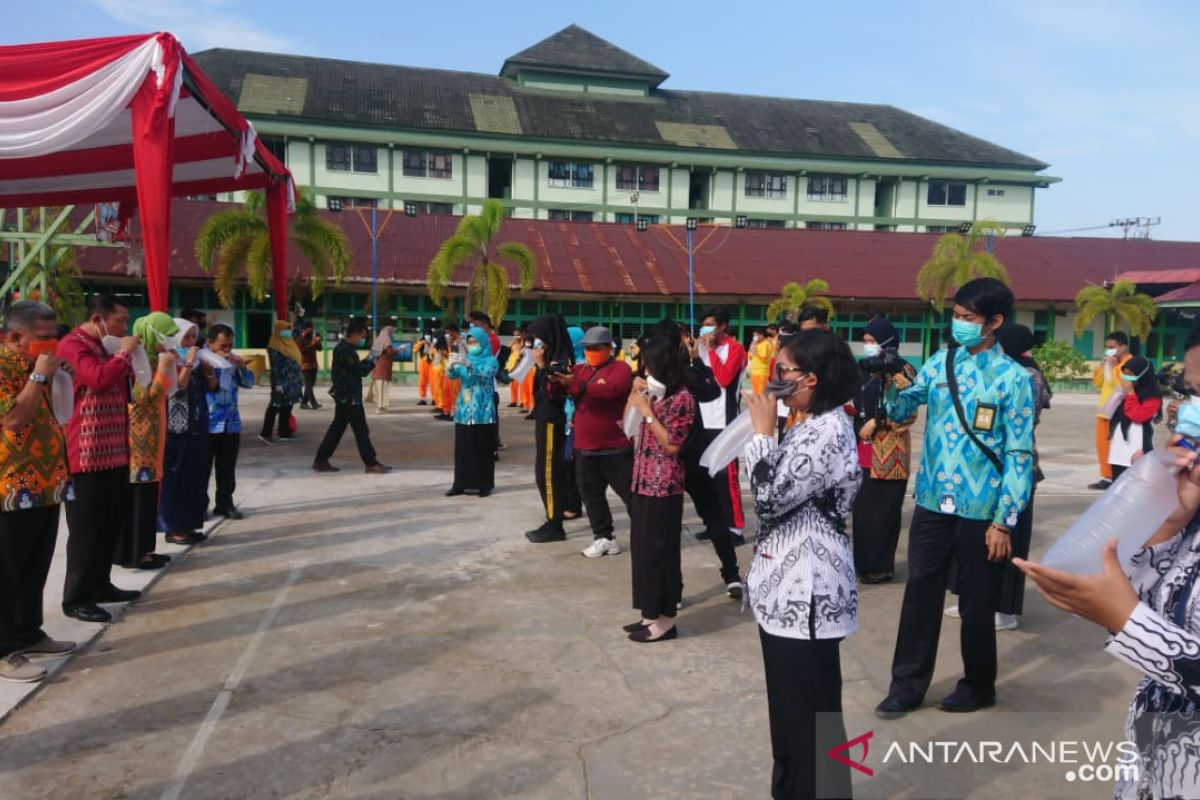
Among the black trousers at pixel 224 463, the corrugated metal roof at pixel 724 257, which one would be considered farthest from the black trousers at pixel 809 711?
the corrugated metal roof at pixel 724 257

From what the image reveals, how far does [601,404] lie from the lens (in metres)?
5.81

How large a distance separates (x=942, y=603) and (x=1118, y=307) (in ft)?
90.7

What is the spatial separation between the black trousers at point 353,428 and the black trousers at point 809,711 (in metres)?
7.30

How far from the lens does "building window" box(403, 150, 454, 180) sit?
35.3m

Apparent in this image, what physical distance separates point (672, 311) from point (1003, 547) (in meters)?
23.9

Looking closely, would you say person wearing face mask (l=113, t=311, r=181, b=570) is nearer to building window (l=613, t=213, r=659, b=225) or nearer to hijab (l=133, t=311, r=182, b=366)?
hijab (l=133, t=311, r=182, b=366)

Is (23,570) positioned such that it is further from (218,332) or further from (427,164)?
(427,164)

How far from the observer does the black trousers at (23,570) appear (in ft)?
12.9

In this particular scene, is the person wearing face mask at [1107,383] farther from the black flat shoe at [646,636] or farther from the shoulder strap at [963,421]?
the black flat shoe at [646,636]

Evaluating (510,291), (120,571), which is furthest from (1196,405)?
(510,291)

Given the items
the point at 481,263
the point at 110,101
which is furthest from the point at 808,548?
the point at 481,263

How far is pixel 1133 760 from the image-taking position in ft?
5.87

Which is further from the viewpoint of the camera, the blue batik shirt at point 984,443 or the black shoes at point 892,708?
the black shoes at point 892,708

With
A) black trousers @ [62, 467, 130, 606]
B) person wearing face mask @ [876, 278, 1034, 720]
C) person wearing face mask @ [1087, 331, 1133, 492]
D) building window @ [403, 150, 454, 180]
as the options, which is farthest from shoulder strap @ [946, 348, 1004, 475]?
building window @ [403, 150, 454, 180]
